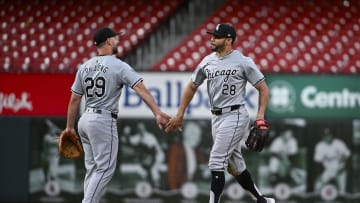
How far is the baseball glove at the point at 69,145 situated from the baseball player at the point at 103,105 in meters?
0.34

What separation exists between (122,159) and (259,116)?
4429mm

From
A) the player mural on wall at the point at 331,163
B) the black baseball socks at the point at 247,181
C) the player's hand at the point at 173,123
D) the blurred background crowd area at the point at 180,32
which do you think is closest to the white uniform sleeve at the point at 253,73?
the player's hand at the point at 173,123

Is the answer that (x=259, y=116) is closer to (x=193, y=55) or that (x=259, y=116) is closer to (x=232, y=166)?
(x=232, y=166)

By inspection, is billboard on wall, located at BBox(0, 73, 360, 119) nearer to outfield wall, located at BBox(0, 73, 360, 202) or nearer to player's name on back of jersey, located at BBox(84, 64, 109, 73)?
outfield wall, located at BBox(0, 73, 360, 202)

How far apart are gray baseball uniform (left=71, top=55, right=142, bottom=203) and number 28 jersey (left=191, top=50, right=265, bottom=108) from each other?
796mm

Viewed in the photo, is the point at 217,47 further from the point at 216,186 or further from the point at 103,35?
the point at 216,186

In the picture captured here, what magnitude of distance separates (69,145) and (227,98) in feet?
5.12

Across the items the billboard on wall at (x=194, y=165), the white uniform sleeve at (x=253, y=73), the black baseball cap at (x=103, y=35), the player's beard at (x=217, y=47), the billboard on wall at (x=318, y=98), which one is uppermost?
the black baseball cap at (x=103, y=35)

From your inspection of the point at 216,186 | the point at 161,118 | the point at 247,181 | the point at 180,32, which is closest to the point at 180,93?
the point at 180,32

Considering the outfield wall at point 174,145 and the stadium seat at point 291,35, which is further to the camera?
the stadium seat at point 291,35

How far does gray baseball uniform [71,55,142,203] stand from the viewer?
714 cm

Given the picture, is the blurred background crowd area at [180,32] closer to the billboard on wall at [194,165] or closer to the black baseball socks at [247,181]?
the billboard on wall at [194,165]

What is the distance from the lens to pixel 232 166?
775 centimetres

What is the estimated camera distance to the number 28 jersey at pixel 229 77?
7480mm
